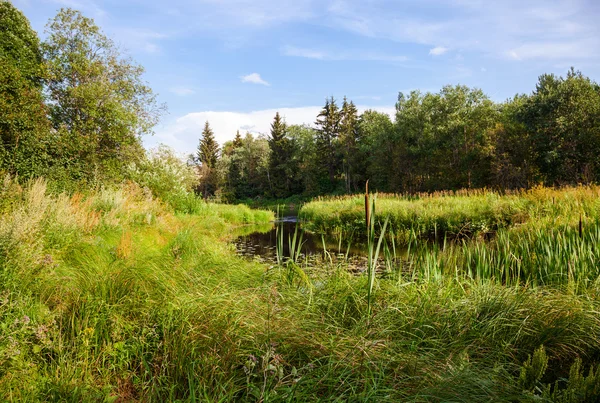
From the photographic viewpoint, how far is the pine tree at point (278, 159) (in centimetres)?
4922

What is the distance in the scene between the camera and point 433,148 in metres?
33.3

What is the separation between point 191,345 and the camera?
99.8 inches

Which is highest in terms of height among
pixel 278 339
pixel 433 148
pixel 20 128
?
pixel 433 148

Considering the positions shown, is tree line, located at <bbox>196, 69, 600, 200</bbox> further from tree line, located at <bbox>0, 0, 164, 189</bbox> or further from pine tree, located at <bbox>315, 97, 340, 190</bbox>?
tree line, located at <bbox>0, 0, 164, 189</bbox>

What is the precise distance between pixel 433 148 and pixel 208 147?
3663cm

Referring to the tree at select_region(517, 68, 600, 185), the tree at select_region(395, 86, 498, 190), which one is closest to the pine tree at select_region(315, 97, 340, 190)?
the tree at select_region(395, 86, 498, 190)

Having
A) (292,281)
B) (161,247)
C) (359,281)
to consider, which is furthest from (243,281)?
(161,247)

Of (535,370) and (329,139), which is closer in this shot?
(535,370)

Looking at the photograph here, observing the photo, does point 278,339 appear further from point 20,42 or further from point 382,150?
point 382,150

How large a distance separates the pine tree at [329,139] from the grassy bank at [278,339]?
43.9 m

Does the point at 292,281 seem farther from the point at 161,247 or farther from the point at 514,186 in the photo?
the point at 514,186

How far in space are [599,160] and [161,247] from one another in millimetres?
26455

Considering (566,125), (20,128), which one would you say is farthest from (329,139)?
(20,128)

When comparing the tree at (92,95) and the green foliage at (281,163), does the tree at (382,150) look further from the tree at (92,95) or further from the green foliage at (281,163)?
the tree at (92,95)
